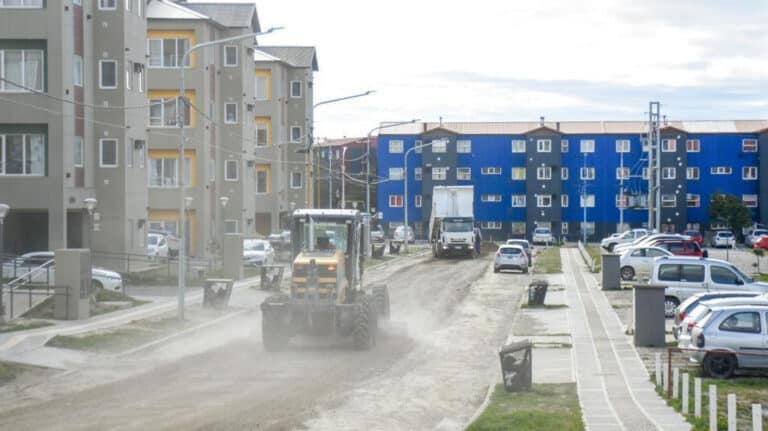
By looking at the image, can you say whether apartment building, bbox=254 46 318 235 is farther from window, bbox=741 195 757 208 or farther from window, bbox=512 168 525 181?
window, bbox=741 195 757 208

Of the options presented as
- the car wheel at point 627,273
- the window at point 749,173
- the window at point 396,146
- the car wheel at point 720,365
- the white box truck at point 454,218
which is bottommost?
the car wheel at point 720,365

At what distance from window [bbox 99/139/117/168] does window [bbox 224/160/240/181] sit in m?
23.2

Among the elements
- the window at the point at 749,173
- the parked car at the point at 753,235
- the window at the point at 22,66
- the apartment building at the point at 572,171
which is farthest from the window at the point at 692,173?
the window at the point at 22,66

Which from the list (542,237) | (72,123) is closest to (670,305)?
(72,123)

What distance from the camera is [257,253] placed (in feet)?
205

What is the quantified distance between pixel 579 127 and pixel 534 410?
102 meters

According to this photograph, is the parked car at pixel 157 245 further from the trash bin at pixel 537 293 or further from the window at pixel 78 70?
the trash bin at pixel 537 293

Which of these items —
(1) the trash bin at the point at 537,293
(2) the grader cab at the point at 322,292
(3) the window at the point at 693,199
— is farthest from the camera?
(3) the window at the point at 693,199

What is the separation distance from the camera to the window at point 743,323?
24.2 metres

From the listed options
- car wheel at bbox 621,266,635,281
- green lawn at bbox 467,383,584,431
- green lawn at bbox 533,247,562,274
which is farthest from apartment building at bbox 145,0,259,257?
green lawn at bbox 467,383,584,431

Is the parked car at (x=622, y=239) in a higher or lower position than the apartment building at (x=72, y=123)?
lower

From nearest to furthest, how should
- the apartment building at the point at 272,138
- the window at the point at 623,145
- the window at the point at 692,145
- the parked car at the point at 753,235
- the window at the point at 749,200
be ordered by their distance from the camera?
the apartment building at the point at 272,138 → the parked car at the point at 753,235 → the window at the point at 749,200 → the window at the point at 692,145 → the window at the point at 623,145

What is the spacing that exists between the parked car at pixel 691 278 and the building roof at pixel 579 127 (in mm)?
78805

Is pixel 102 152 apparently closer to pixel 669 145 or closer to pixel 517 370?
pixel 517 370
